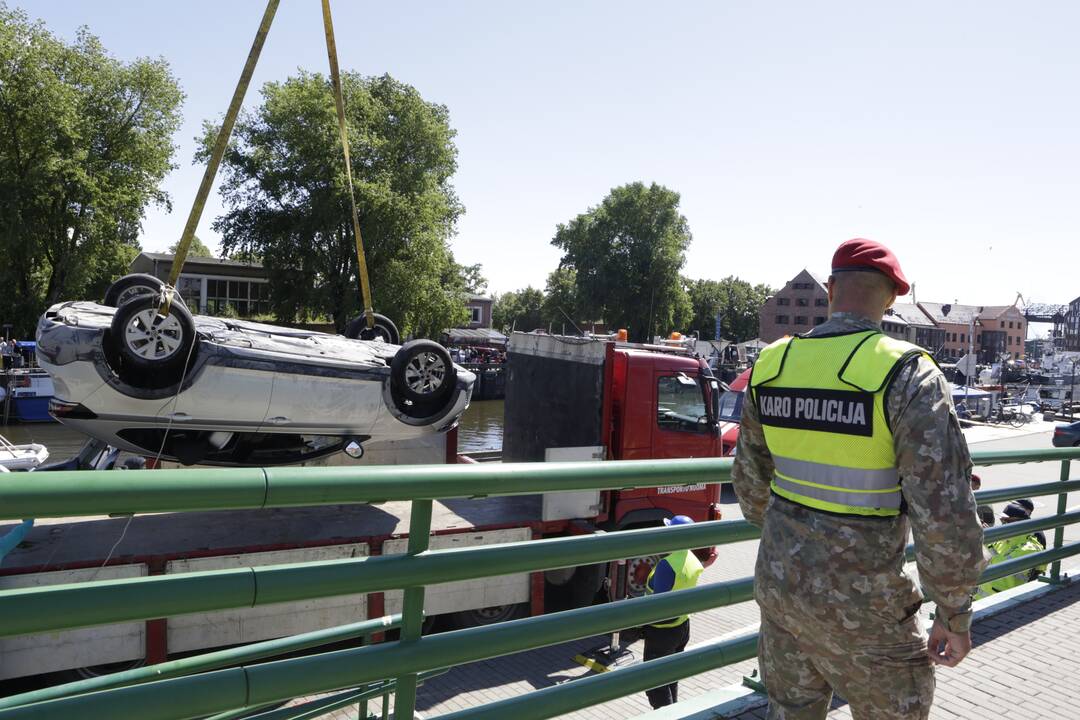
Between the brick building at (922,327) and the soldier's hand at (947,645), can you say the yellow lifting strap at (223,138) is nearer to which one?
the soldier's hand at (947,645)

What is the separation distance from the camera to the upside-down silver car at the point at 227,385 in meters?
7.12

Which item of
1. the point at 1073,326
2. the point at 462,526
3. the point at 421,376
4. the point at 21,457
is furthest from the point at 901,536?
the point at 1073,326

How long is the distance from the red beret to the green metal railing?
0.85 metres

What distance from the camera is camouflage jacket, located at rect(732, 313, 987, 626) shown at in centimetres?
212

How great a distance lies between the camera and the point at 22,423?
1124 inches

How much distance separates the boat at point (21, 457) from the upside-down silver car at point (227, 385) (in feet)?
21.9

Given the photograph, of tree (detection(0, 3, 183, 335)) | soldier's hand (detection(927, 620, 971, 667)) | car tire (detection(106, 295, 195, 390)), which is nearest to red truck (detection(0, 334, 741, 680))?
car tire (detection(106, 295, 195, 390))

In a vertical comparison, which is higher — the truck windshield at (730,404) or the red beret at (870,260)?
the red beret at (870,260)

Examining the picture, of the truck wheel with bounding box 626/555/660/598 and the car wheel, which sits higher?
the car wheel

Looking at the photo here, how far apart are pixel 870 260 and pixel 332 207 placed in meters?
38.2

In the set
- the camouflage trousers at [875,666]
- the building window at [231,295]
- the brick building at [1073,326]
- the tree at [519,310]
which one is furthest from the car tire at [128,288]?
the brick building at [1073,326]

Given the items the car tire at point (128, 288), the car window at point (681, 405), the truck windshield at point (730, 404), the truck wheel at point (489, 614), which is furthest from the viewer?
the truck windshield at point (730, 404)

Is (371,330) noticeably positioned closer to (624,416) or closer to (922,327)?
(624,416)

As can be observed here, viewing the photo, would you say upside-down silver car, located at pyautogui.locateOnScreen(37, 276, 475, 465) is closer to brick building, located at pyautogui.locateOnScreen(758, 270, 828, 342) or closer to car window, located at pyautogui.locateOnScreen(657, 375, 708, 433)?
car window, located at pyautogui.locateOnScreen(657, 375, 708, 433)
